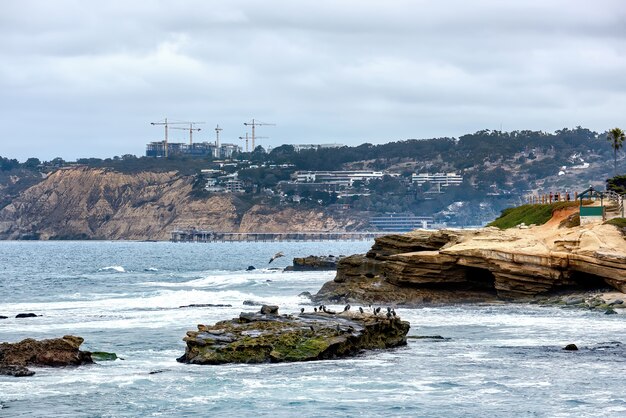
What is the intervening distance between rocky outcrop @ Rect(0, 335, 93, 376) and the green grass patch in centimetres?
4580

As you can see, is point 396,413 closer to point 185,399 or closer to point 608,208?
point 185,399

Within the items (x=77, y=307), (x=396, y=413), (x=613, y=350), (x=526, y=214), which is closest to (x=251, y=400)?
(x=396, y=413)

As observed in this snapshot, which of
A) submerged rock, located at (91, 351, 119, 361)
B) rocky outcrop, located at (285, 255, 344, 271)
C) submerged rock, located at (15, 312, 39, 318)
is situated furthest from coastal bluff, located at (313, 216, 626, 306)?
rocky outcrop, located at (285, 255, 344, 271)

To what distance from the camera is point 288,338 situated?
39.9 metres

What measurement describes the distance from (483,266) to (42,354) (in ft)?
93.0

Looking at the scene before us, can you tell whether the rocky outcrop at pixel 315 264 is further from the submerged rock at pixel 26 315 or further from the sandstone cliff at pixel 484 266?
the submerged rock at pixel 26 315

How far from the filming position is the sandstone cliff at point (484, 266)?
193 feet

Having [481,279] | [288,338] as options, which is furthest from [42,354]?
[481,279]

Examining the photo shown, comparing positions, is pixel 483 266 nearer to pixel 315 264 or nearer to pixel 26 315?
pixel 26 315

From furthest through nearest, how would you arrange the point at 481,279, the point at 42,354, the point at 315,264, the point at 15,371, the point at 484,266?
the point at 315,264, the point at 481,279, the point at 484,266, the point at 42,354, the point at 15,371

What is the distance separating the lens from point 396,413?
3102cm

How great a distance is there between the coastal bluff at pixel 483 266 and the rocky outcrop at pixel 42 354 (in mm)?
26456

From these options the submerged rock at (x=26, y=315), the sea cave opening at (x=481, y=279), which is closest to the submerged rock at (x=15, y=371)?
the submerged rock at (x=26, y=315)

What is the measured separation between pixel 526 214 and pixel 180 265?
65657 mm
